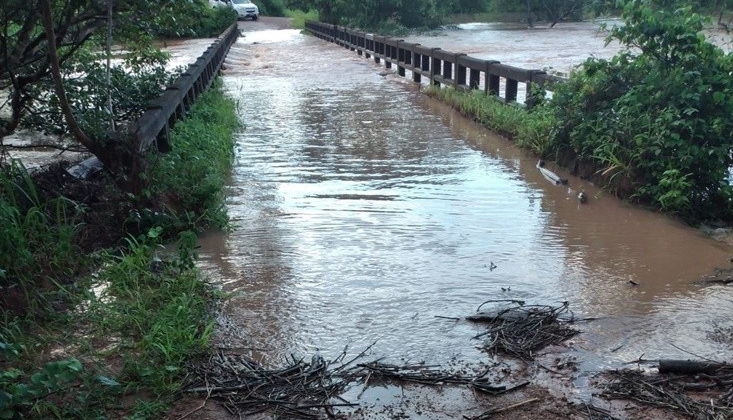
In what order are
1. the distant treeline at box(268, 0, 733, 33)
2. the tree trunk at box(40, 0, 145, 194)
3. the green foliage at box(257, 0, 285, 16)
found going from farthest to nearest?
the green foliage at box(257, 0, 285, 16), the distant treeline at box(268, 0, 733, 33), the tree trunk at box(40, 0, 145, 194)

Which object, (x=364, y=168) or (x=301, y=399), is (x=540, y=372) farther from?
(x=364, y=168)

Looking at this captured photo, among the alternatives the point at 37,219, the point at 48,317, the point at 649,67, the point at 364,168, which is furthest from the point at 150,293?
the point at 649,67

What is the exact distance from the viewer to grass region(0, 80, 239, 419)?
3.98 m

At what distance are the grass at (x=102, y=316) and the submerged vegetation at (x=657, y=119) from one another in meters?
4.61

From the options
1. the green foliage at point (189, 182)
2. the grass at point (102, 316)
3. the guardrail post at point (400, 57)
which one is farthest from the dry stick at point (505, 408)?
the guardrail post at point (400, 57)

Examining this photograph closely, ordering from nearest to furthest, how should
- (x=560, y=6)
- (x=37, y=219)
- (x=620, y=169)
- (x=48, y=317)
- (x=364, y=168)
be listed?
(x=48, y=317) < (x=37, y=219) < (x=620, y=169) < (x=364, y=168) < (x=560, y=6)

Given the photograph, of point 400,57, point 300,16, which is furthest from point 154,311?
point 300,16

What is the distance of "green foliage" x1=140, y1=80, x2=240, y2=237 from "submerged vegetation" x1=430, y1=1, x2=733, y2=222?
14.6 ft

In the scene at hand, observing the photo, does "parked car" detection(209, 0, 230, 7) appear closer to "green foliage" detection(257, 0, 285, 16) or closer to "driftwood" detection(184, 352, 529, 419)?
Answer: "green foliage" detection(257, 0, 285, 16)

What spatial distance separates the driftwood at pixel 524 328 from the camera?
489 centimetres

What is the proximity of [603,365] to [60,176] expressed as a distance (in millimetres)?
5083

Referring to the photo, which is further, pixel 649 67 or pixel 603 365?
pixel 649 67

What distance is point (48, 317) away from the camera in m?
5.05

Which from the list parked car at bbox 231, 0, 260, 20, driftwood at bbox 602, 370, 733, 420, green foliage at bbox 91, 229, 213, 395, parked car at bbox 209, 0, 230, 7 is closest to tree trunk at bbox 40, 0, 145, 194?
green foliage at bbox 91, 229, 213, 395
